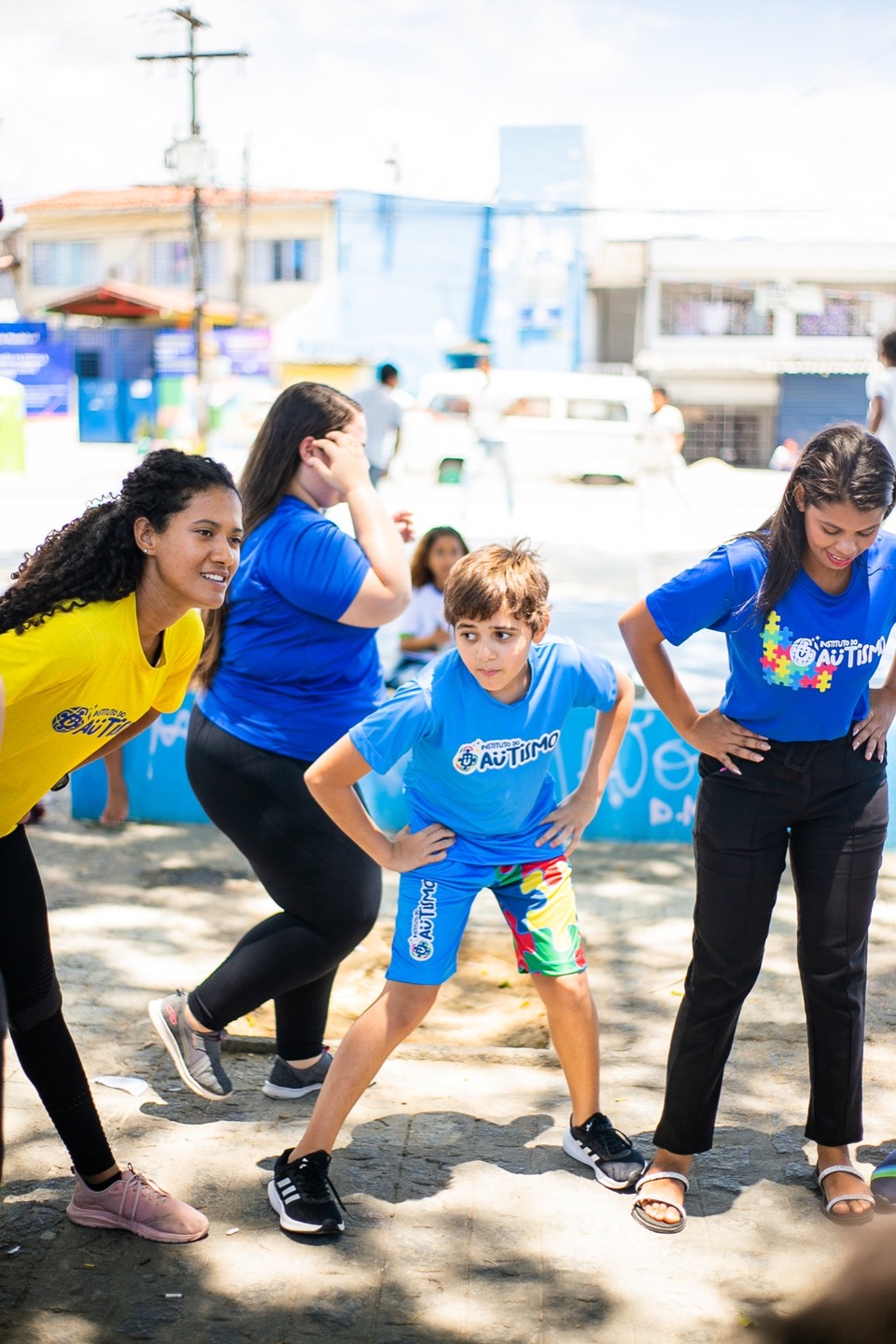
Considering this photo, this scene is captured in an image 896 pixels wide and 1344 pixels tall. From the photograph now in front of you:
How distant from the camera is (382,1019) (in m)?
3.16

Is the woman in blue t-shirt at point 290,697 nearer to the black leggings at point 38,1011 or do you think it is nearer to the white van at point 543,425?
the black leggings at point 38,1011

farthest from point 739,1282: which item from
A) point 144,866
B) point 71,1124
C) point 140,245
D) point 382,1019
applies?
point 140,245

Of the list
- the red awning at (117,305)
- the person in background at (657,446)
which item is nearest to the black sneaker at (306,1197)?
the person in background at (657,446)

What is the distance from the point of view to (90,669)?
9.08 ft

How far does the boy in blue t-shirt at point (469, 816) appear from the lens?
3094 millimetres

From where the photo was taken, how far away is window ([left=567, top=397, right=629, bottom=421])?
30.8 meters

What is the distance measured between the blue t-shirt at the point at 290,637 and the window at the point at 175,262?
51.9 metres

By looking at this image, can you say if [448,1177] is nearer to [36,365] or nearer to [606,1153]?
[606,1153]

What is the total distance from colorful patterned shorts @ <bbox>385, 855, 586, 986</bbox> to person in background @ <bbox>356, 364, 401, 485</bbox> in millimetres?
10951

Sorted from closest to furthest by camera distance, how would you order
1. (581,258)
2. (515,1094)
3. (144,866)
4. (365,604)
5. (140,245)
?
(365,604), (515,1094), (144,866), (581,258), (140,245)

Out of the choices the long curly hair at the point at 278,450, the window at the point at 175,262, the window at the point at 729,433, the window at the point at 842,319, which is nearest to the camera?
the long curly hair at the point at 278,450

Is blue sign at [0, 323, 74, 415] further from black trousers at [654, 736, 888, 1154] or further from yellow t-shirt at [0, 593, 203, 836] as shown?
black trousers at [654, 736, 888, 1154]

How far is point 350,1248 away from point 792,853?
1298 mm

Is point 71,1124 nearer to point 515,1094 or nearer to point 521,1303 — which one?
point 521,1303
